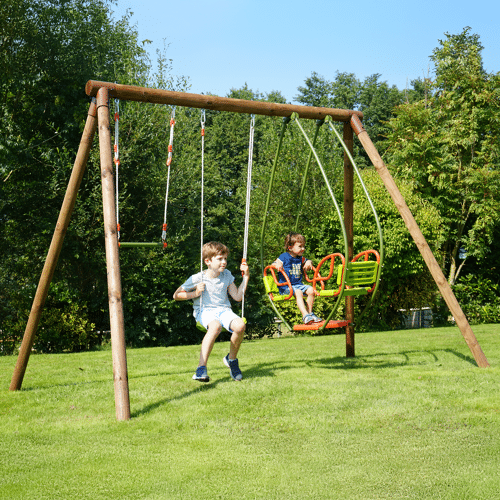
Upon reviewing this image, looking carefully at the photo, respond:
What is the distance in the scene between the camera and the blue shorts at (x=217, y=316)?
5.91 m

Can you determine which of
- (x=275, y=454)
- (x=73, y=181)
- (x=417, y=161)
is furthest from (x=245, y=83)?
(x=275, y=454)

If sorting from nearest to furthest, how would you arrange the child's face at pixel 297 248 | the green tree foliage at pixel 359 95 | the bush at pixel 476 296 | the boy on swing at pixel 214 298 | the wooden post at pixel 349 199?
the boy on swing at pixel 214 298 → the child's face at pixel 297 248 → the wooden post at pixel 349 199 → the bush at pixel 476 296 → the green tree foliage at pixel 359 95

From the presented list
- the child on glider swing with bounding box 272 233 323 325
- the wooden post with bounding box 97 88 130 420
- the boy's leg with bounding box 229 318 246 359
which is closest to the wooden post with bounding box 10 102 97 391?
the wooden post with bounding box 97 88 130 420

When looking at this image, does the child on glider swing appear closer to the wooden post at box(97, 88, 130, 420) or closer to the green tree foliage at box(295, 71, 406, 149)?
the wooden post at box(97, 88, 130, 420)

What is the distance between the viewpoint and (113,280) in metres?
5.31

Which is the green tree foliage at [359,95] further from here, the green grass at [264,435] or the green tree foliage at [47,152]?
the green grass at [264,435]

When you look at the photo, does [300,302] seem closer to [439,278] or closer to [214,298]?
[214,298]

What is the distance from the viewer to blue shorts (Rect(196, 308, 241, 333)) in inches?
233

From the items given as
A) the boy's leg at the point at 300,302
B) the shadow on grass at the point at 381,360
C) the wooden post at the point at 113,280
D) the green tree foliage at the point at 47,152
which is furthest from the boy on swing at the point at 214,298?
the green tree foliage at the point at 47,152

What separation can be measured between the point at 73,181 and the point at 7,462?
10.8 ft

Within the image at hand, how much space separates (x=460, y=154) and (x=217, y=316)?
56.2 ft

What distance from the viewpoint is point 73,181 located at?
6285 millimetres

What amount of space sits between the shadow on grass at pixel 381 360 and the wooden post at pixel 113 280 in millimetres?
2917

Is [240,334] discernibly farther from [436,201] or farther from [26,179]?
[436,201]
